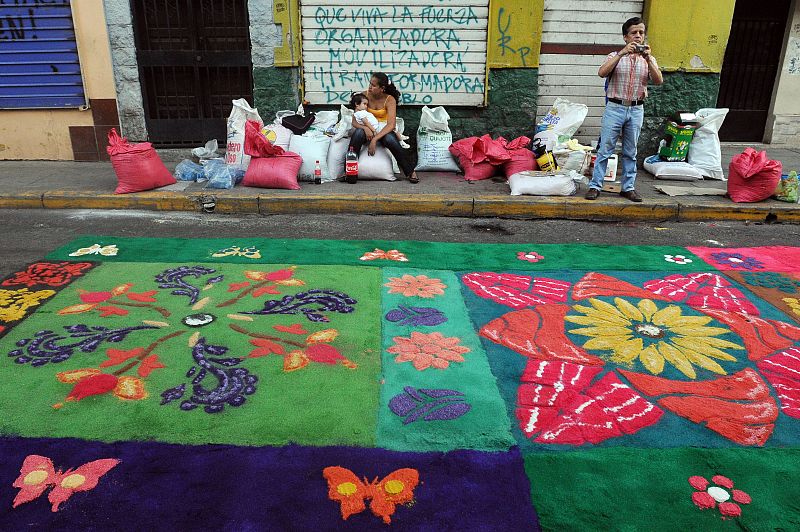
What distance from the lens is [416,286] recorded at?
173 inches

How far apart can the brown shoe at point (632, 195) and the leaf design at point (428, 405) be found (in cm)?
459

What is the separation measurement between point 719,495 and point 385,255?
321 centimetres

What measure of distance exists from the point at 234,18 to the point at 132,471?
731 cm

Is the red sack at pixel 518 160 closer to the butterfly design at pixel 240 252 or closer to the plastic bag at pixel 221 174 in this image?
the plastic bag at pixel 221 174

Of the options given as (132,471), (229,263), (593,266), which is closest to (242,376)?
(132,471)

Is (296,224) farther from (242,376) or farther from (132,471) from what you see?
(132,471)

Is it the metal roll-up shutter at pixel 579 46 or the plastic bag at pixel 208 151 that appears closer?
the plastic bag at pixel 208 151

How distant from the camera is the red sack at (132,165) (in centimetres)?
681

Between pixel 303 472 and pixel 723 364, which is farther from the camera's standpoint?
pixel 723 364

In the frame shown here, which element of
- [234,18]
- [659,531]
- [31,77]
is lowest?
[659,531]

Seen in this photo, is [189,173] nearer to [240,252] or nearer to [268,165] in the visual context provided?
[268,165]

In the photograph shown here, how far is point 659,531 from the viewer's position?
2.17 m

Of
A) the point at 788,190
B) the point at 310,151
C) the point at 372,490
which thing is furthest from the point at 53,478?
the point at 788,190

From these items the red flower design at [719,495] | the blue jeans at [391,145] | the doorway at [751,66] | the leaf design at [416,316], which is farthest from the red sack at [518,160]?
the red flower design at [719,495]
